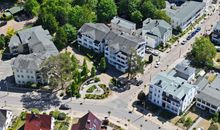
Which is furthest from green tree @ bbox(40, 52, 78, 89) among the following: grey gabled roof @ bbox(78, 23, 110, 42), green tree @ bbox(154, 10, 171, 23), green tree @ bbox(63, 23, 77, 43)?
green tree @ bbox(154, 10, 171, 23)

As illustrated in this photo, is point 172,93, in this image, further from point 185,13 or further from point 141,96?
point 185,13

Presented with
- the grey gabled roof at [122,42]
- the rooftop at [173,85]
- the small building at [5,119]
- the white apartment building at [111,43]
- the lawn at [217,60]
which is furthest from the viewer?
the lawn at [217,60]

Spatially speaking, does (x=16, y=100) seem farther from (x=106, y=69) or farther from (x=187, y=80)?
(x=187, y=80)

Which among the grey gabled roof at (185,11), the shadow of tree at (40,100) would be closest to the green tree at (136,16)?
the grey gabled roof at (185,11)

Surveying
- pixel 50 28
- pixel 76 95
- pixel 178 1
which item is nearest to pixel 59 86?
pixel 76 95

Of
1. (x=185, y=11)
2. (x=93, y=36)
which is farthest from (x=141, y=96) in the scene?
(x=185, y=11)

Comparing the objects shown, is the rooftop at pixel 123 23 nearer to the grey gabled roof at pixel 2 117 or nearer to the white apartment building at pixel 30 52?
the white apartment building at pixel 30 52
